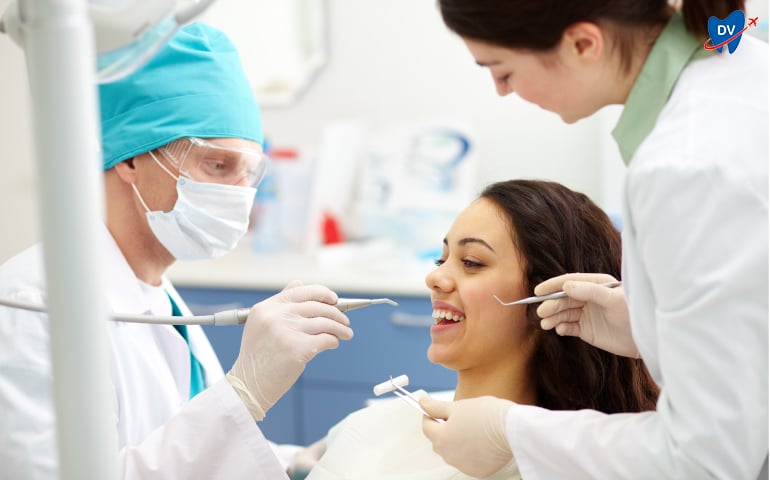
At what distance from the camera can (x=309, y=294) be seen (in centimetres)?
129

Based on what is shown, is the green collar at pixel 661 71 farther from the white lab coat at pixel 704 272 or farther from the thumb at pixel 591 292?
the thumb at pixel 591 292

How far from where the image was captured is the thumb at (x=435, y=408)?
1.18 meters

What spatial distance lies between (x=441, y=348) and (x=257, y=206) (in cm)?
177

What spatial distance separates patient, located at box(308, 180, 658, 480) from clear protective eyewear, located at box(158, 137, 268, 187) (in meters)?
0.41

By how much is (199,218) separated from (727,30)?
0.98m

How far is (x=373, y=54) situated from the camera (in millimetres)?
3123

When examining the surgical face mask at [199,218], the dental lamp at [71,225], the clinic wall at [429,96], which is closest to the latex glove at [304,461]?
the surgical face mask at [199,218]

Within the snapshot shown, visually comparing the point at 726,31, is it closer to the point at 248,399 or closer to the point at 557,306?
the point at 557,306

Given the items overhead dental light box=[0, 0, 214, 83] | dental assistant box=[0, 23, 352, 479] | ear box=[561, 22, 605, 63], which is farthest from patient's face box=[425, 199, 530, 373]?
overhead dental light box=[0, 0, 214, 83]

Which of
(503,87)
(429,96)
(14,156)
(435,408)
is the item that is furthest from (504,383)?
(429,96)

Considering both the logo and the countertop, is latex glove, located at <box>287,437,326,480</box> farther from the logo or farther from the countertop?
the logo

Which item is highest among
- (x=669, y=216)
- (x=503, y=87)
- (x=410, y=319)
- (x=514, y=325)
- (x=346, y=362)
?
(x=503, y=87)

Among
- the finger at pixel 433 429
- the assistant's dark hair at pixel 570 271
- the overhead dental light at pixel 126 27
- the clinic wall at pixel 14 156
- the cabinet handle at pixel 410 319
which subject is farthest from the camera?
the cabinet handle at pixel 410 319

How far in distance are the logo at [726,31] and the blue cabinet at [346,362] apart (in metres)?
1.62
